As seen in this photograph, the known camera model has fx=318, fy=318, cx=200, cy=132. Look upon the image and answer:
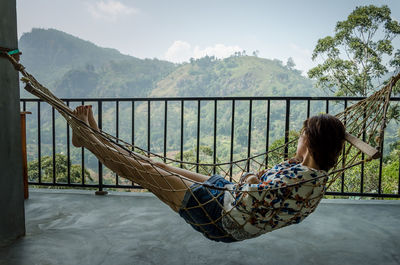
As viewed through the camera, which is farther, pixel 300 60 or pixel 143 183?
pixel 300 60

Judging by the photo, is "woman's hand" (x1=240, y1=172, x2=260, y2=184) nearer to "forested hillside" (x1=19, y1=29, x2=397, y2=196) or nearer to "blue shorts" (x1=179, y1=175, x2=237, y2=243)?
"blue shorts" (x1=179, y1=175, x2=237, y2=243)

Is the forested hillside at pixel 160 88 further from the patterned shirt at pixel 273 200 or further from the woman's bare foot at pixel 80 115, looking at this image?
the patterned shirt at pixel 273 200

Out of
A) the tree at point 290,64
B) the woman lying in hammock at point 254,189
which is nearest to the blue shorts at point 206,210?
the woman lying in hammock at point 254,189

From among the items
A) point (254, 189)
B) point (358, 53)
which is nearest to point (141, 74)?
point (358, 53)

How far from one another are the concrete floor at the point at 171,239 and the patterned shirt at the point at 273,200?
11.4 inches

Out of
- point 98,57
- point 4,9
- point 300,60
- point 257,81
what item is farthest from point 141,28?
point 4,9

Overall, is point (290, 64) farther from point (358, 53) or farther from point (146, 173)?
point (146, 173)

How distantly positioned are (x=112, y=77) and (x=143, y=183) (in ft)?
94.6

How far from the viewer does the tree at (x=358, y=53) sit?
9.86m

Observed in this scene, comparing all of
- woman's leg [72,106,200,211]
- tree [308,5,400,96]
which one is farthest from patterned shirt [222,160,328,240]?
tree [308,5,400,96]

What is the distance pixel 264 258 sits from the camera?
59.2 inches

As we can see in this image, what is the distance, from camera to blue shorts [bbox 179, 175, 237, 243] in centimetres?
131

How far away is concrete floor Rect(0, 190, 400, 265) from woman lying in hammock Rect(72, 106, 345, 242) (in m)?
0.29

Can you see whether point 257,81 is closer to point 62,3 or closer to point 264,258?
point 62,3
